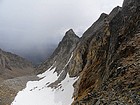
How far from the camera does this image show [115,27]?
36.3 meters

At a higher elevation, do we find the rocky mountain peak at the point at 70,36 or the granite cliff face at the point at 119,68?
the rocky mountain peak at the point at 70,36

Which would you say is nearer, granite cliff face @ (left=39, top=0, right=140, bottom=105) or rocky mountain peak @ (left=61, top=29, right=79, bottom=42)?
granite cliff face @ (left=39, top=0, right=140, bottom=105)

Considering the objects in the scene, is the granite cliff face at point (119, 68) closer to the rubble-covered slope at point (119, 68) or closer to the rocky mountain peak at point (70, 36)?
the rubble-covered slope at point (119, 68)

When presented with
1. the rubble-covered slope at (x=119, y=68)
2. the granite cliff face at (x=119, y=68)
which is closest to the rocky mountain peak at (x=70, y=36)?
the granite cliff face at (x=119, y=68)

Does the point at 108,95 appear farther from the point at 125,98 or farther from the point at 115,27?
the point at 115,27

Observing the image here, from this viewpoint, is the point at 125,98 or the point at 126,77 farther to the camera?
the point at 126,77

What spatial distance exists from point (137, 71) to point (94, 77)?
1187 centimetres

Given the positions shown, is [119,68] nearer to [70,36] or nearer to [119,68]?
[119,68]

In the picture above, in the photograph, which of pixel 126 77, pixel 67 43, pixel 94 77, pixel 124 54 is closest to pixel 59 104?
pixel 94 77

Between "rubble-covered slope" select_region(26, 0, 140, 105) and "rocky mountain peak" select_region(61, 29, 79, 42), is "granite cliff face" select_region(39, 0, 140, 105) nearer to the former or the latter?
"rubble-covered slope" select_region(26, 0, 140, 105)

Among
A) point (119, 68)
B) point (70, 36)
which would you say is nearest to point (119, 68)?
point (119, 68)

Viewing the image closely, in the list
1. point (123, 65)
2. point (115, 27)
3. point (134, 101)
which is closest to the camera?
point (134, 101)

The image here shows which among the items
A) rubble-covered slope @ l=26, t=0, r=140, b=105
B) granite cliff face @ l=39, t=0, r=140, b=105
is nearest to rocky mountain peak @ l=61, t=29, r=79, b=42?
granite cliff face @ l=39, t=0, r=140, b=105

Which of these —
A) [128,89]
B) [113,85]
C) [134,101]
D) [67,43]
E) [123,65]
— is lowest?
[134,101]
